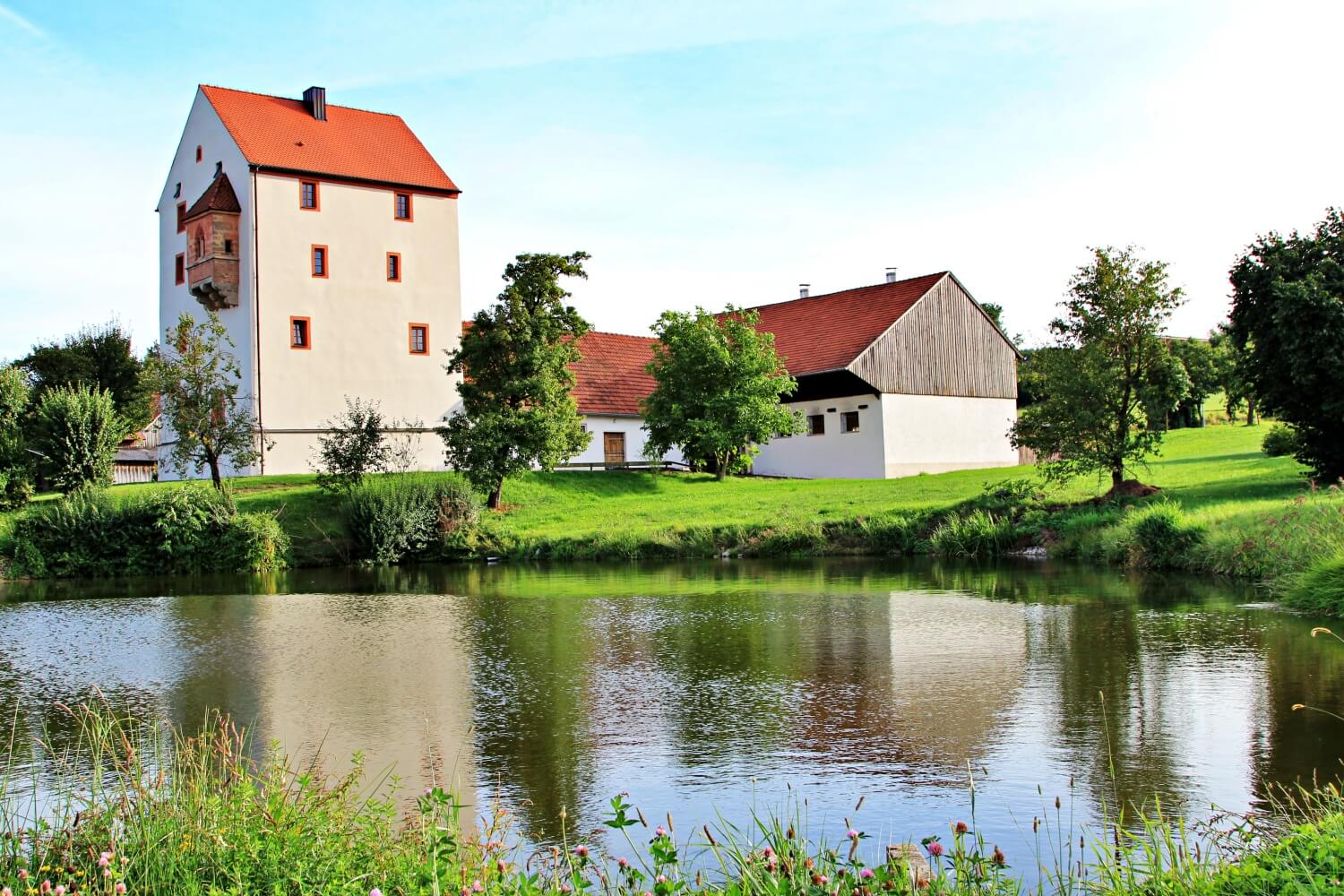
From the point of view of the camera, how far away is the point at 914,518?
28.7 meters

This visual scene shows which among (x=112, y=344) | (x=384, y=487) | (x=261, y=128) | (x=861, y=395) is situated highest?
(x=261, y=128)

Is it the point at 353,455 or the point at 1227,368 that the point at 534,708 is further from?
the point at 1227,368

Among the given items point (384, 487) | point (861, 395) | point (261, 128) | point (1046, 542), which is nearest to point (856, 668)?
point (1046, 542)

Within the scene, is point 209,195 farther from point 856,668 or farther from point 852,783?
point 852,783

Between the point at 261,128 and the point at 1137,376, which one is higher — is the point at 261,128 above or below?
above

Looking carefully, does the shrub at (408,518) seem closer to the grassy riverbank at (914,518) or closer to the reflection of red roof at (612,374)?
the grassy riverbank at (914,518)

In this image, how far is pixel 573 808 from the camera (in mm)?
8031

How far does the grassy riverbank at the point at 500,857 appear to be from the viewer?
198 inches

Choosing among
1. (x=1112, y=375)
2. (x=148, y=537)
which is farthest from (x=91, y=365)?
(x=1112, y=375)

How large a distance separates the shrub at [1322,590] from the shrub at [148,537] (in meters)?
23.8

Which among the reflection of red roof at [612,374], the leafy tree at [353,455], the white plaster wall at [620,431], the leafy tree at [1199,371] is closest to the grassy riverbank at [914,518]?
the leafy tree at [353,455]

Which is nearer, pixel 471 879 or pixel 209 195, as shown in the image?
pixel 471 879

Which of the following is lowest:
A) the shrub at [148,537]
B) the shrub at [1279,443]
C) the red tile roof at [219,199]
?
the shrub at [148,537]

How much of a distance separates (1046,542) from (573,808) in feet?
65.2
